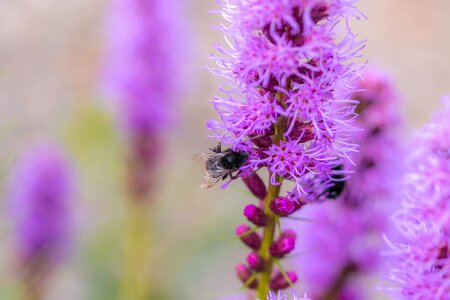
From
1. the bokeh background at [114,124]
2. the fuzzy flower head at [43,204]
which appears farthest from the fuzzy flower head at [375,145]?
the fuzzy flower head at [43,204]

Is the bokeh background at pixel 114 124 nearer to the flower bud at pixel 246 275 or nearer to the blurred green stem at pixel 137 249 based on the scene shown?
the blurred green stem at pixel 137 249

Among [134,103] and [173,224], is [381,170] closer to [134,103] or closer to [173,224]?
[134,103]

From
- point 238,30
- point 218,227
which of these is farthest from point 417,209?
point 218,227

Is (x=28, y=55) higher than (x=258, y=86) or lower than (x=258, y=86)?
higher

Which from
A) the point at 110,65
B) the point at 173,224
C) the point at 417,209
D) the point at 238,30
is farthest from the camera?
the point at 173,224

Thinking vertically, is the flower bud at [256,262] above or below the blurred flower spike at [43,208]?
below

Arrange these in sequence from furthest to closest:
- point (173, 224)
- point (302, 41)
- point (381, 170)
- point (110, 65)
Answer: point (173, 224)
point (110, 65)
point (381, 170)
point (302, 41)

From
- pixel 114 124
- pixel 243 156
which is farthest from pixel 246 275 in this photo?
pixel 114 124
